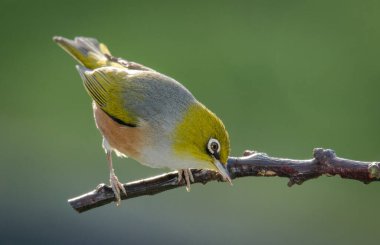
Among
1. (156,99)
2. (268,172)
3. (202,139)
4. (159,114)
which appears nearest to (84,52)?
(156,99)

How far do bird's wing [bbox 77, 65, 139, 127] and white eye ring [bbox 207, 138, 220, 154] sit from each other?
2.78ft

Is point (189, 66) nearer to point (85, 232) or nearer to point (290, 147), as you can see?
point (290, 147)

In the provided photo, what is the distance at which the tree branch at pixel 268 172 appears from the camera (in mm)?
3820

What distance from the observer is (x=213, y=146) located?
190 inches

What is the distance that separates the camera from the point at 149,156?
5.16 meters

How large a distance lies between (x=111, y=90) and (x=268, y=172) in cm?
207

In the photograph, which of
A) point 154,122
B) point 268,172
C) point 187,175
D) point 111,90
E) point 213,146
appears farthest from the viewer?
point 111,90

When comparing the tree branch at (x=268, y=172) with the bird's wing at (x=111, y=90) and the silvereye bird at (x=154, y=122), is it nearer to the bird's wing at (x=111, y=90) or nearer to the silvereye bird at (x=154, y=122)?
the silvereye bird at (x=154, y=122)

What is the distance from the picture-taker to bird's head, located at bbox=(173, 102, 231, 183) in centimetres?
479

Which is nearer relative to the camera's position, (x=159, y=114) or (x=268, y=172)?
(x=268, y=172)

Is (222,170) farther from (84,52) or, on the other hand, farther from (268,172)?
(84,52)

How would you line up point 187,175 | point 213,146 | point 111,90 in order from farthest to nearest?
point 111,90, point 187,175, point 213,146

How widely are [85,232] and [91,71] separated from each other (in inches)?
131

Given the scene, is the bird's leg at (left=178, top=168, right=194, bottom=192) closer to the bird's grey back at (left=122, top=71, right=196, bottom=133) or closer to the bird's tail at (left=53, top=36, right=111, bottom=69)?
the bird's grey back at (left=122, top=71, right=196, bottom=133)
